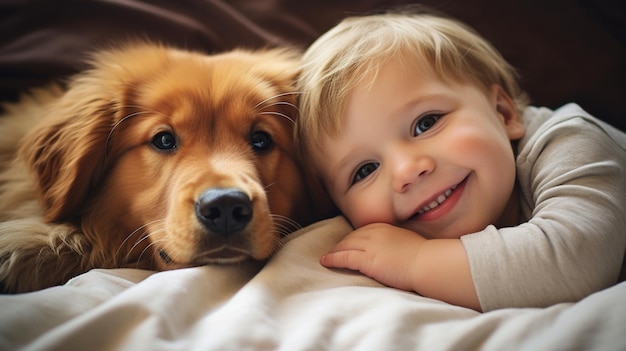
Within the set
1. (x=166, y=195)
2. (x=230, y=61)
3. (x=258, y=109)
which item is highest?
(x=230, y=61)

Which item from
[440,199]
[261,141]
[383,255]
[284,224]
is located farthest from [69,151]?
[440,199]

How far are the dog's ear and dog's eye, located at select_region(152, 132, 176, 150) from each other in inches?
6.3

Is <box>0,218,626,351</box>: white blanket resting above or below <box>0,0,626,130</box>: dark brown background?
below

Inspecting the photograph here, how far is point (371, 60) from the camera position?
1.45 meters

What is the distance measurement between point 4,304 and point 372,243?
0.77 metres

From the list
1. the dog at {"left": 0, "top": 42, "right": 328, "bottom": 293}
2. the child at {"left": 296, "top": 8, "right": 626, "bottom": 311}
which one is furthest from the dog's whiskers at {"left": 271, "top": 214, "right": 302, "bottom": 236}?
the child at {"left": 296, "top": 8, "right": 626, "bottom": 311}

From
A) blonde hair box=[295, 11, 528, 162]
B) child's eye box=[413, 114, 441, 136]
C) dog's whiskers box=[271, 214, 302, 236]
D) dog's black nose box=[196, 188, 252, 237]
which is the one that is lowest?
dog's whiskers box=[271, 214, 302, 236]

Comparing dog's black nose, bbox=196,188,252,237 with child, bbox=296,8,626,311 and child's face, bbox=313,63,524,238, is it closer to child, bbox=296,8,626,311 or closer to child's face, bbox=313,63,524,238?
child, bbox=296,8,626,311

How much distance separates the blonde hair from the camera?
4.75 ft

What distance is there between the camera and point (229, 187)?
128 centimetres

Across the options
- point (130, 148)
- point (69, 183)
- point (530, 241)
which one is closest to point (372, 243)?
point (530, 241)

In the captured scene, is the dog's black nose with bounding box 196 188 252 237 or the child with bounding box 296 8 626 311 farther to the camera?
the dog's black nose with bounding box 196 188 252 237

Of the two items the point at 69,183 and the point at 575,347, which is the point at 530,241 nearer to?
the point at 575,347

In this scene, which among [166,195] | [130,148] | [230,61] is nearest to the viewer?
[166,195]
